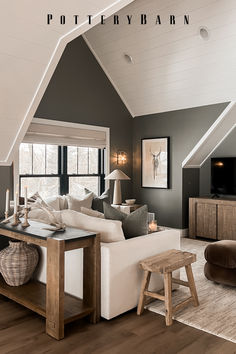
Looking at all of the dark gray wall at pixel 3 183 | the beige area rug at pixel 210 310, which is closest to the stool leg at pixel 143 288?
the beige area rug at pixel 210 310

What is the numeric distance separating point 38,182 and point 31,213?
1.95 metres

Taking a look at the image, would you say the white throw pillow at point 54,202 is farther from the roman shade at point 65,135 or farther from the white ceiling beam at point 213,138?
the white ceiling beam at point 213,138

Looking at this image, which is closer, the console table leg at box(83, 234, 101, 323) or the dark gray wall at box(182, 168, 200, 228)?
the console table leg at box(83, 234, 101, 323)

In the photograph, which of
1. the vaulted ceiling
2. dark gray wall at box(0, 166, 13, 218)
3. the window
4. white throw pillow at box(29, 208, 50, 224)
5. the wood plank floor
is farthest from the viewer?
the window

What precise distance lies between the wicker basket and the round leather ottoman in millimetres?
1894

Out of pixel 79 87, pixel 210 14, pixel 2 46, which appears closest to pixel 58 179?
pixel 79 87

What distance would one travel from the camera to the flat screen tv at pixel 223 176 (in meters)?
5.91

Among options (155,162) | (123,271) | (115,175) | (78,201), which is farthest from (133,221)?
(155,162)

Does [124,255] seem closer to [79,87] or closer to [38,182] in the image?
[38,182]

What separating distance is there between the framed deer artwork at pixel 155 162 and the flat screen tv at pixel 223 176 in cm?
86

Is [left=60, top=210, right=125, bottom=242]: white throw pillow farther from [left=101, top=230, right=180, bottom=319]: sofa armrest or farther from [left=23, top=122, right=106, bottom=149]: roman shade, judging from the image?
[left=23, top=122, right=106, bottom=149]: roman shade

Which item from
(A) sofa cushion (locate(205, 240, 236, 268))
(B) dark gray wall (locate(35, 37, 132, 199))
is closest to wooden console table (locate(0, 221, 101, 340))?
(A) sofa cushion (locate(205, 240, 236, 268))

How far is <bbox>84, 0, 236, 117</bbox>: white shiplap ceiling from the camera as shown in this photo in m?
4.50

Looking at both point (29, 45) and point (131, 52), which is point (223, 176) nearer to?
point (131, 52)
